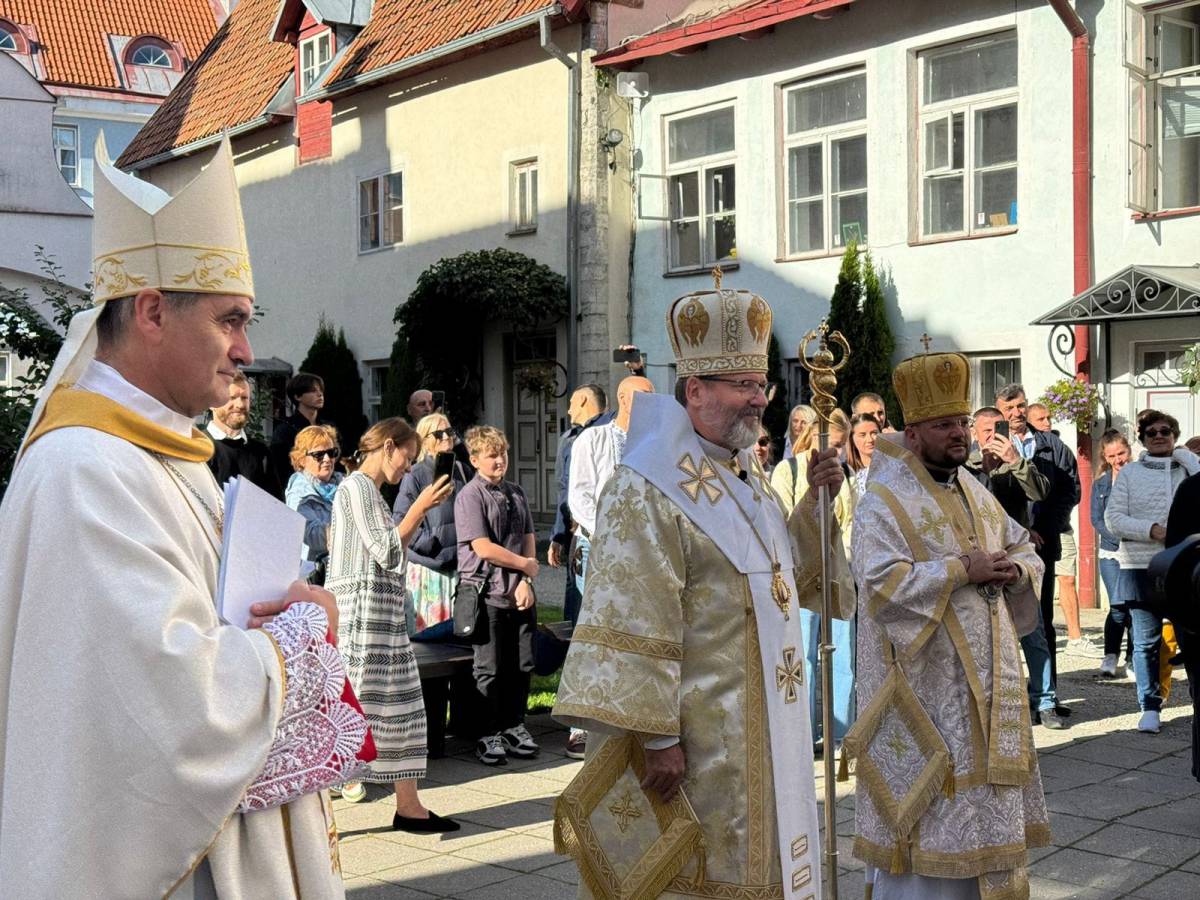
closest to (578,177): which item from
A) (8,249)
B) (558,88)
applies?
(558,88)

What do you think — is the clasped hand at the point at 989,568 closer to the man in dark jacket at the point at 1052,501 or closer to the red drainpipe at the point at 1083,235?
the man in dark jacket at the point at 1052,501

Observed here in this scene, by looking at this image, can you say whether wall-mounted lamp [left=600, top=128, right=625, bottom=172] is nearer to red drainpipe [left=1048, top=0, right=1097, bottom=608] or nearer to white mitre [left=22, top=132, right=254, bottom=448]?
red drainpipe [left=1048, top=0, right=1097, bottom=608]

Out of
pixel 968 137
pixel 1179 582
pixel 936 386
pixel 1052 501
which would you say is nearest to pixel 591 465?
pixel 1052 501

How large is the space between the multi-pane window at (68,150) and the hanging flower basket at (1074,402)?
3297 centimetres

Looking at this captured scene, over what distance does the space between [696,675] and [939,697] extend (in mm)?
1321

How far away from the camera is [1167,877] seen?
19.5 ft

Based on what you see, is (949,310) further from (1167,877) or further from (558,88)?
(1167,877)

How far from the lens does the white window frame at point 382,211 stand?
2216 centimetres

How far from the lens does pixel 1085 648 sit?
11.5m

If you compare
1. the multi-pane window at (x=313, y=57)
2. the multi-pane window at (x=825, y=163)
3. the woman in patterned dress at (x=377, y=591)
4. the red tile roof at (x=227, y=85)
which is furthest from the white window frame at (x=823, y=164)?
the red tile roof at (x=227, y=85)

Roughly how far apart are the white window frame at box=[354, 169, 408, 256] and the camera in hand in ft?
64.1

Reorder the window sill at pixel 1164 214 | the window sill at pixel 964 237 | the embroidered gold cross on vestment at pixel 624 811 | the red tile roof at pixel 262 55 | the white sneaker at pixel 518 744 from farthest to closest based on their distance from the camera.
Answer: the red tile roof at pixel 262 55 → the window sill at pixel 964 237 → the window sill at pixel 1164 214 → the white sneaker at pixel 518 744 → the embroidered gold cross on vestment at pixel 624 811

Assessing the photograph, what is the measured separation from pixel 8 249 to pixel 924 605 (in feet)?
107

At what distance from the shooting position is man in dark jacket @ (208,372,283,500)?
722cm
